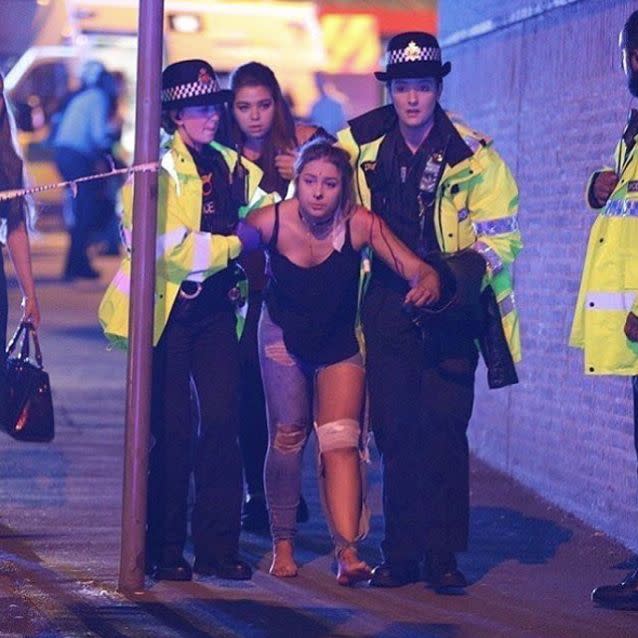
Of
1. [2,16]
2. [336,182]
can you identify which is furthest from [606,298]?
[2,16]

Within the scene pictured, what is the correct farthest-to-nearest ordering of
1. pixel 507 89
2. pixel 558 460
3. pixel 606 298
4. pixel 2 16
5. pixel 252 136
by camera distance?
pixel 2 16 < pixel 507 89 < pixel 558 460 < pixel 252 136 < pixel 606 298

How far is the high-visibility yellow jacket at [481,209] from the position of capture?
7.72m

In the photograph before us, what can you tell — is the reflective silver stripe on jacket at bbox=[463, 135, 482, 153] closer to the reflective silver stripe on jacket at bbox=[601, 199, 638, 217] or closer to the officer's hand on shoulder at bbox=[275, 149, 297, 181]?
the reflective silver stripe on jacket at bbox=[601, 199, 638, 217]

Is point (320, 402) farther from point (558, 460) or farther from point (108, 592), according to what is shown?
point (558, 460)

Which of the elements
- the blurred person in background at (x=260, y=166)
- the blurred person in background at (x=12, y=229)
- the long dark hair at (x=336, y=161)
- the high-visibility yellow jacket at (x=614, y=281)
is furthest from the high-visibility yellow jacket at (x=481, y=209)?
the blurred person in background at (x=12, y=229)

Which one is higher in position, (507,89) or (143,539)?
(507,89)

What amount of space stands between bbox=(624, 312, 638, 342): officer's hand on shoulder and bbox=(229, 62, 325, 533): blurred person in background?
1532 millimetres

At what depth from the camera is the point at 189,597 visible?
24.3 ft

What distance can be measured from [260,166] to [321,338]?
1.24 metres

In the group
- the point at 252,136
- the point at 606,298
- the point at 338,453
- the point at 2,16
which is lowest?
the point at 338,453

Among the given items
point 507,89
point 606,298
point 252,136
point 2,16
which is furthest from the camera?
point 2,16

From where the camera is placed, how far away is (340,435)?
7.79 metres

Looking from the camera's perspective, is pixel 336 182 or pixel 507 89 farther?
pixel 507 89

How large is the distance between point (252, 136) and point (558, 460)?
2199 mm
